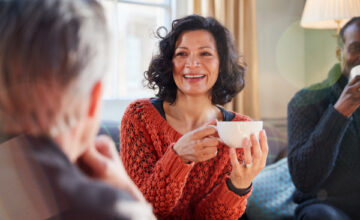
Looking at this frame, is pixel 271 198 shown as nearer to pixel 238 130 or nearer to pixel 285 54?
pixel 238 130

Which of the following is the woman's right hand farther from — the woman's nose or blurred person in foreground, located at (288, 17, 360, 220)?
blurred person in foreground, located at (288, 17, 360, 220)

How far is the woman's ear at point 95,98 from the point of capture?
0.29 metres

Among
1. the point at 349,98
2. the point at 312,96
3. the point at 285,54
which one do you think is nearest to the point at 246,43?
the point at 285,54

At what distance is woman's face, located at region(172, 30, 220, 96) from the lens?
108 cm

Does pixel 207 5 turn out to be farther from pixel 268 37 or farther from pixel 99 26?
pixel 99 26

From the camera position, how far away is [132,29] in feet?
6.97

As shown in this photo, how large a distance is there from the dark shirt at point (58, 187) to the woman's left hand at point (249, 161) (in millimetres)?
A: 488

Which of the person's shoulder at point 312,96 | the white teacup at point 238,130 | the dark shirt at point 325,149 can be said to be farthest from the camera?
the person's shoulder at point 312,96

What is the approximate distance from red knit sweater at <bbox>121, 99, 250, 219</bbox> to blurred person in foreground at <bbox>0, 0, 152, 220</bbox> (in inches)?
22.9

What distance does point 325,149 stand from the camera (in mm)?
1190

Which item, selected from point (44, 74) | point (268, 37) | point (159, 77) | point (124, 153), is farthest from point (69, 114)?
point (268, 37)

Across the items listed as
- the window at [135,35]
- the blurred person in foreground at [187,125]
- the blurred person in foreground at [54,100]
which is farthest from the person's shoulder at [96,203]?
the window at [135,35]

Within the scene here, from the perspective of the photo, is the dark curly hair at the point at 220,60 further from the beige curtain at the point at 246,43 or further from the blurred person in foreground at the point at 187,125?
the beige curtain at the point at 246,43

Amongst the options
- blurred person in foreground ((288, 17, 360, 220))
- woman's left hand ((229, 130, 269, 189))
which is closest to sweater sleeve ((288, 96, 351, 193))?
blurred person in foreground ((288, 17, 360, 220))
